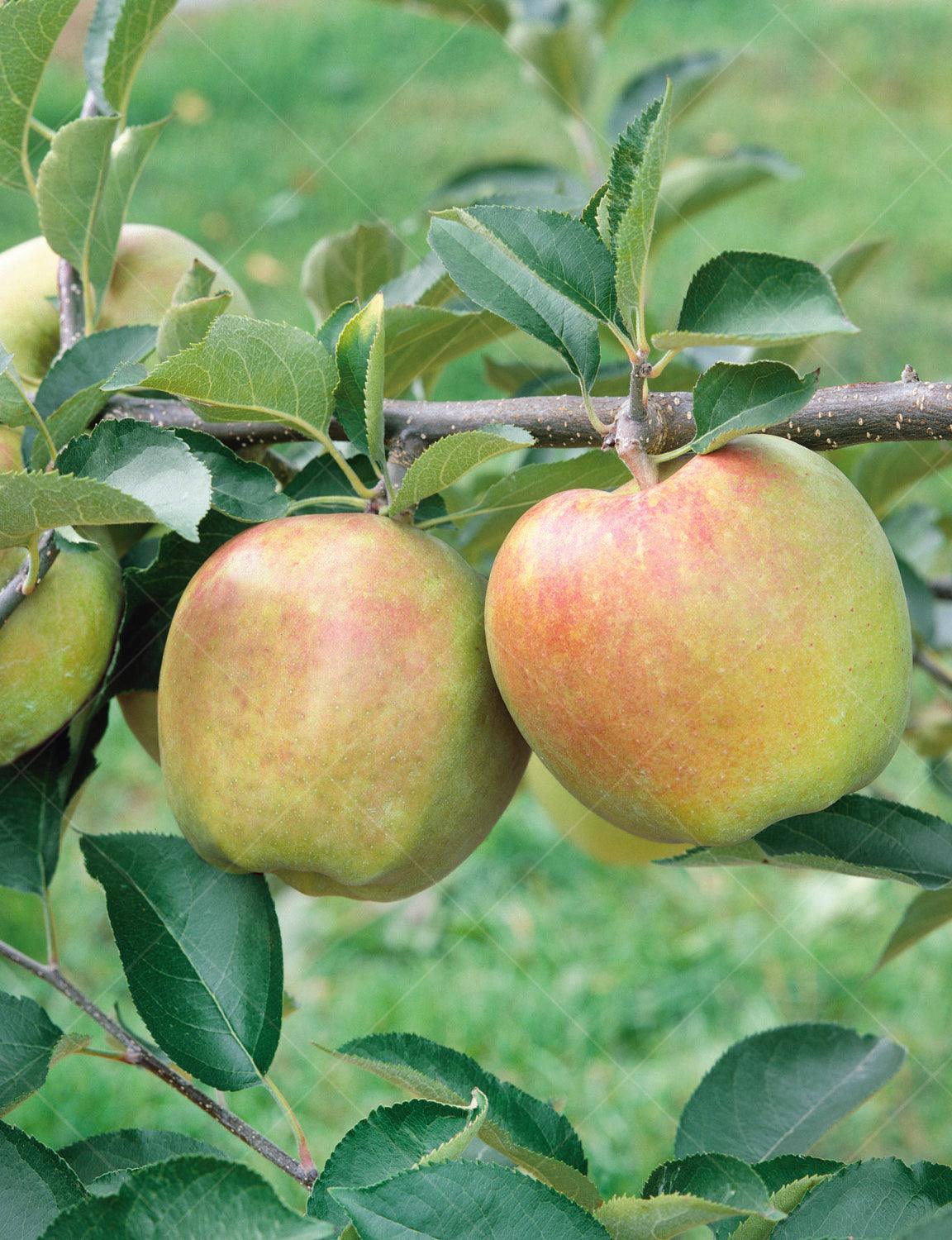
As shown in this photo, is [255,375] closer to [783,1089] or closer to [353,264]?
[353,264]

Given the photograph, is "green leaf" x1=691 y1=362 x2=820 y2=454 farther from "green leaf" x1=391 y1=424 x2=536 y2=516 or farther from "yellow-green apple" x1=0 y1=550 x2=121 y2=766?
"yellow-green apple" x1=0 y1=550 x2=121 y2=766

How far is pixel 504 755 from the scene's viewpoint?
0.66m

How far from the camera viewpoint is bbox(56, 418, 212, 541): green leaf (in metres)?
0.53

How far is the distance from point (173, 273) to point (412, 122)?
2.92 meters

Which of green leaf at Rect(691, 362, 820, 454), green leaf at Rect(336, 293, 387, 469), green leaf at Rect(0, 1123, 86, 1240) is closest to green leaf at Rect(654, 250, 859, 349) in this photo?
green leaf at Rect(691, 362, 820, 454)

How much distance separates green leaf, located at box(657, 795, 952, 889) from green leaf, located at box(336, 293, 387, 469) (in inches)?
10.4

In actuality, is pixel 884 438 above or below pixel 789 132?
above

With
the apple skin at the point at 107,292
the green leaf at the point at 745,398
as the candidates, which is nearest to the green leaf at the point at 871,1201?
the green leaf at the point at 745,398

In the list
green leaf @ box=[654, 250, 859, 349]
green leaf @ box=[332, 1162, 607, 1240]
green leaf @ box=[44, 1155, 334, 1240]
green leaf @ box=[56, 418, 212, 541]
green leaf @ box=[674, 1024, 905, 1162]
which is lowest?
green leaf @ box=[674, 1024, 905, 1162]

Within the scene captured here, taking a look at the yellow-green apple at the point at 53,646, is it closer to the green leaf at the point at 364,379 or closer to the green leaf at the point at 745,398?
the green leaf at the point at 364,379

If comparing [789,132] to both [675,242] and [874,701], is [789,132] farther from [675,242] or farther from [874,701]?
[874,701]

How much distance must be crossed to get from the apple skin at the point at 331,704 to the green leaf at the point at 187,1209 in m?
0.20

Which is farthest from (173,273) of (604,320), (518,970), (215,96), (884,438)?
(215,96)

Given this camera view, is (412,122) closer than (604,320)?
No
